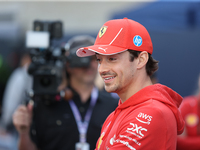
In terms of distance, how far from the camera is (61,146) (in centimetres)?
306

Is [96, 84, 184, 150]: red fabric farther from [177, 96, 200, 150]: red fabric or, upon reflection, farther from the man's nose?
[177, 96, 200, 150]: red fabric

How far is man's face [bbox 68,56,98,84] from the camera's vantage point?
326cm

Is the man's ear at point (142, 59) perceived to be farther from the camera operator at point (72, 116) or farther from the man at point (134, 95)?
the camera operator at point (72, 116)

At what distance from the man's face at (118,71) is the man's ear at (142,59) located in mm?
41

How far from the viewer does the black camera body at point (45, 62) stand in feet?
9.71

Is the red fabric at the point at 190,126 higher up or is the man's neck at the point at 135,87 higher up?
the man's neck at the point at 135,87

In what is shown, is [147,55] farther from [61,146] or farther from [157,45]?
[157,45]

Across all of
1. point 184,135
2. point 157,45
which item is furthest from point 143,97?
point 157,45

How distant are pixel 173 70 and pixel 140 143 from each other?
470 cm

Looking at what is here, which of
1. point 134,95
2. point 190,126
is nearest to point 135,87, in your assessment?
point 134,95

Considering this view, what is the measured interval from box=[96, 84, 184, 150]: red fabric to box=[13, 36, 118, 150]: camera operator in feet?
4.17

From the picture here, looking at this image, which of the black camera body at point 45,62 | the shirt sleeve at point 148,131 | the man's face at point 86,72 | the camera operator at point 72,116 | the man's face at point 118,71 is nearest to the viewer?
the shirt sleeve at point 148,131

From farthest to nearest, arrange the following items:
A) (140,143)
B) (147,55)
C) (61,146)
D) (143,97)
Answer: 1. (61,146)
2. (147,55)
3. (143,97)
4. (140,143)

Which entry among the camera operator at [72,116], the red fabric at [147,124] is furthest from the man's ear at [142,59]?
the camera operator at [72,116]
